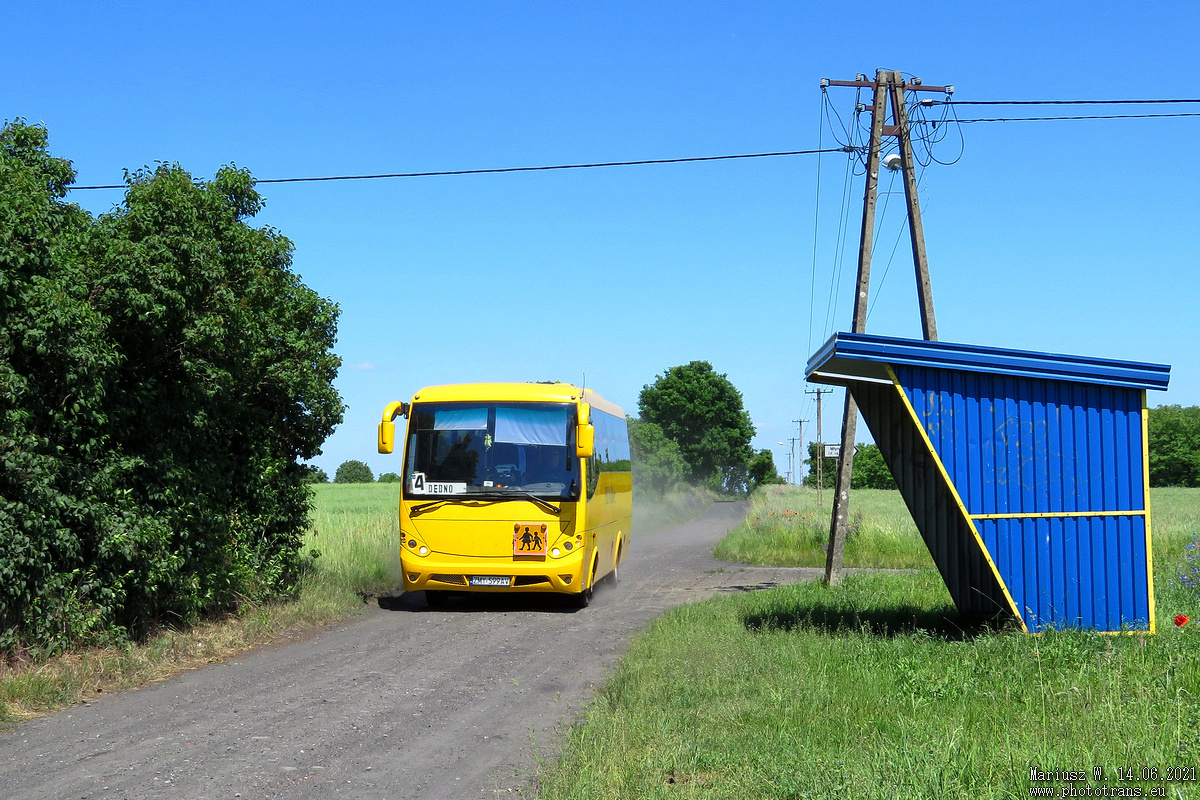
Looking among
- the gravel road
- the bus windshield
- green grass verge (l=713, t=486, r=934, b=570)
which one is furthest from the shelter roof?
green grass verge (l=713, t=486, r=934, b=570)

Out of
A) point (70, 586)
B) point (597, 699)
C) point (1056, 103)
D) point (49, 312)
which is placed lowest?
point (597, 699)

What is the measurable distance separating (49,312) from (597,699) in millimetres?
5547

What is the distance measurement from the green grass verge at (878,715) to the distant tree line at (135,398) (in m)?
4.77

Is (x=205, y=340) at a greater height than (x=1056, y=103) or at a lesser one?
lesser

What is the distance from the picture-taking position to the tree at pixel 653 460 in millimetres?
66125

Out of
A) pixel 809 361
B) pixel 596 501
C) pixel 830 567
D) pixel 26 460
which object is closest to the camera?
pixel 26 460

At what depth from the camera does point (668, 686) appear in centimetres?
814

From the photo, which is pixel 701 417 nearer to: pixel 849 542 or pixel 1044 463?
pixel 849 542

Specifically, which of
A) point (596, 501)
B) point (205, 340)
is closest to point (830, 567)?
point (596, 501)

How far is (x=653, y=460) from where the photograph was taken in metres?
69.8

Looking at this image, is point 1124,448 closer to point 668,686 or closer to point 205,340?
point 668,686

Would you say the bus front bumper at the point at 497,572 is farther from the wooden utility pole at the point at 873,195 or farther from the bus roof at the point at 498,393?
the wooden utility pole at the point at 873,195

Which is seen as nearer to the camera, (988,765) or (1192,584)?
(988,765)

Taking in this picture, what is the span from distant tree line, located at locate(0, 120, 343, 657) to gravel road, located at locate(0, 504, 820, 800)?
110cm
